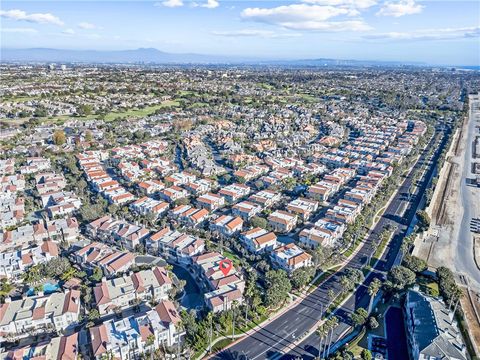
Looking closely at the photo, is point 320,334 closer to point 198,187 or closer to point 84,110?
point 198,187

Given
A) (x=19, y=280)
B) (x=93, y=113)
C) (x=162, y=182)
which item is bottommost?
(x=19, y=280)

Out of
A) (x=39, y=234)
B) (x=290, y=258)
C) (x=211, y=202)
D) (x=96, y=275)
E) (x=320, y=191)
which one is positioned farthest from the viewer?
(x=320, y=191)

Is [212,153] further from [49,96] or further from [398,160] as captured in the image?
[49,96]

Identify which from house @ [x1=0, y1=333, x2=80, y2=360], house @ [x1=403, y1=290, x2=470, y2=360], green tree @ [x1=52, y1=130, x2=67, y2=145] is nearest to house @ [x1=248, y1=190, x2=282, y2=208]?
house @ [x1=403, y1=290, x2=470, y2=360]

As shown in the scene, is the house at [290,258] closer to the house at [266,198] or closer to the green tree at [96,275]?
the house at [266,198]

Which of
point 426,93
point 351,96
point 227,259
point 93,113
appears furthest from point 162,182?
point 426,93

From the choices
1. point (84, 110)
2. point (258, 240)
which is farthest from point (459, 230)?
point (84, 110)

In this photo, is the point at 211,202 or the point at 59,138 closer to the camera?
the point at 211,202

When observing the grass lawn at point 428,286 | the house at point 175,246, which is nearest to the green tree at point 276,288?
the house at point 175,246

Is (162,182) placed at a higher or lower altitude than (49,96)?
lower
